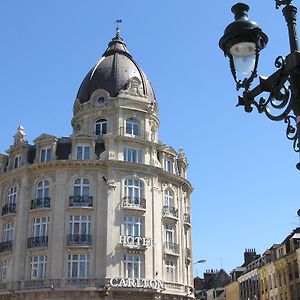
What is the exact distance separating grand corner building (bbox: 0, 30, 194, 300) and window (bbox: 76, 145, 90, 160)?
0.29 feet

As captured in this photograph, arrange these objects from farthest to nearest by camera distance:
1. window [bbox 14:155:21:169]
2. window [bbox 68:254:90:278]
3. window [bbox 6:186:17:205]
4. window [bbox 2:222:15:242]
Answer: window [bbox 14:155:21:169], window [bbox 6:186:17:205], window [bbox 2:222:15:242], window [bbox 68:254:90:278]

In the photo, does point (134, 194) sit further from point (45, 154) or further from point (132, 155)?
point (45, 154)

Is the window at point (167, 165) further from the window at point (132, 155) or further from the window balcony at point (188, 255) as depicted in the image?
the window balcony at point (188, 255)

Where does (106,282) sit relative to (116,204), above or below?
below

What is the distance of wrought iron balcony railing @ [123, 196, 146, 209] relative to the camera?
152 feet

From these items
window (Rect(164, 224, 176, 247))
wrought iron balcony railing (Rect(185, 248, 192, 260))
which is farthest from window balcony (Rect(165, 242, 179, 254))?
wrought iron balcony railing (Rect(185, 248, 192, 260))

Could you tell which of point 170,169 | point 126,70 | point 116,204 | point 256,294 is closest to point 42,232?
point 116,204

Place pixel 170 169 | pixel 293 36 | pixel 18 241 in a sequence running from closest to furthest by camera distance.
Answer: pixel 293 36
pixel 18 241
pixel 170 169

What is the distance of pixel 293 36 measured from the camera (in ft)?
23.0

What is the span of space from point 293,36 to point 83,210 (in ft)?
130

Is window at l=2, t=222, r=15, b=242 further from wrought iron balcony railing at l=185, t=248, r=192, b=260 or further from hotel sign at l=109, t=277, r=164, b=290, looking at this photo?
wrought iron balcony railing at l=185, t=248, r=192, b=260

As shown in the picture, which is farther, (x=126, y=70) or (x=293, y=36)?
(x=126, y=70)

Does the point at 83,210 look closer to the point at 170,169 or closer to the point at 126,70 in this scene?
the point at 170,169

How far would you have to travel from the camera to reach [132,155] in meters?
48.6
